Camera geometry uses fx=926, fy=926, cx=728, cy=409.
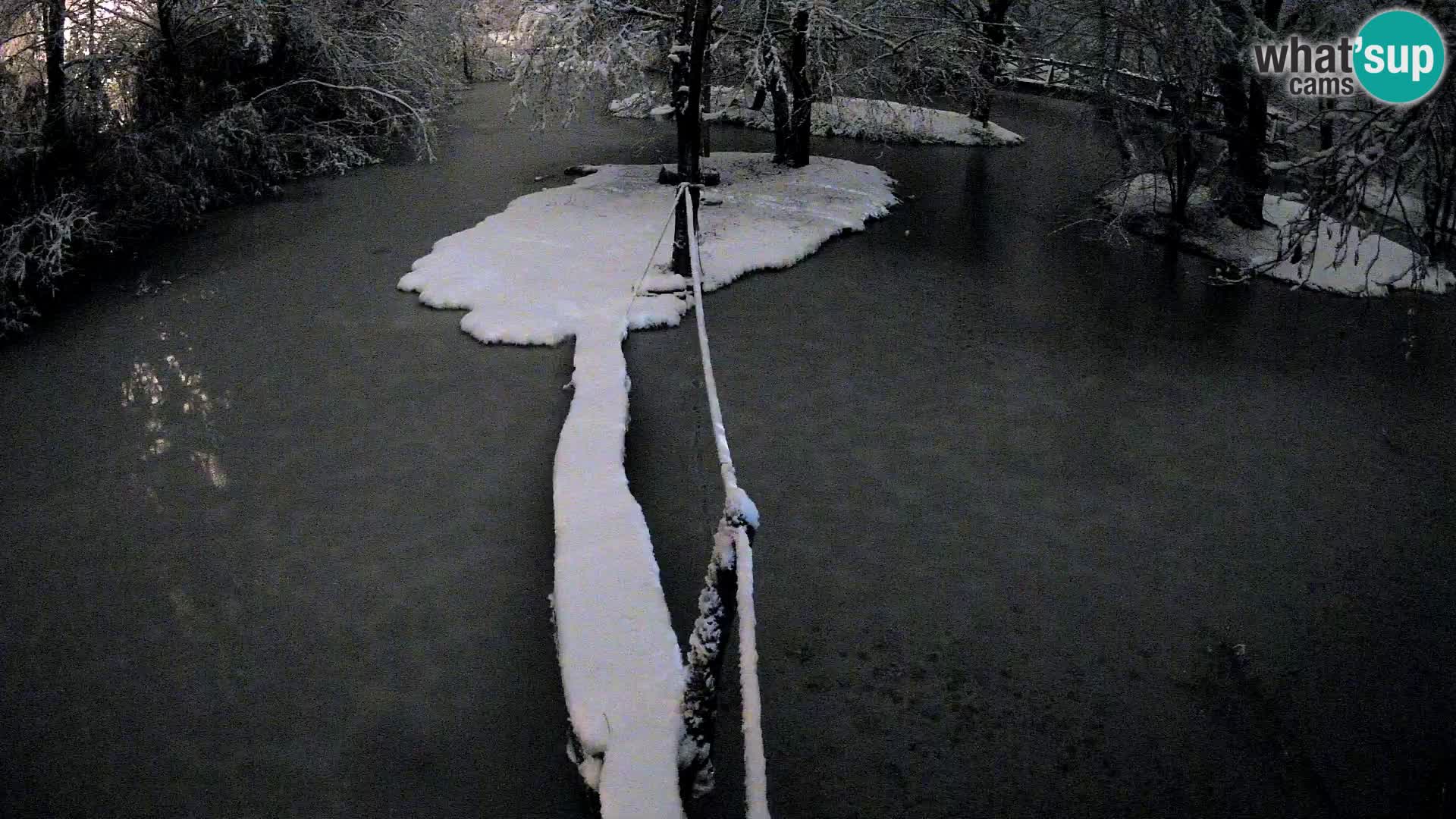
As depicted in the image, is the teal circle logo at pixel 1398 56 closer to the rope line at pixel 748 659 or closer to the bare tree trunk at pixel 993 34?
the rope line at pixel 748 659

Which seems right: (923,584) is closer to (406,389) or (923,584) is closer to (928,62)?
(406,389)

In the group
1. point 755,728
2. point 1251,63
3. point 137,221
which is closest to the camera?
point 755,728

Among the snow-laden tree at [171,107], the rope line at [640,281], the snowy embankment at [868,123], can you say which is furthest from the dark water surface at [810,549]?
the snowy embankment at [868,123]

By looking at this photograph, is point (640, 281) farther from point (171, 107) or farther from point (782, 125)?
point (171, 107)

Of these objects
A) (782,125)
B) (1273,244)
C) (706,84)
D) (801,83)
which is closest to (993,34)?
(782,125)

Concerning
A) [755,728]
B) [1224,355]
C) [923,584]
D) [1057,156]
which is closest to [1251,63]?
[1224,355]

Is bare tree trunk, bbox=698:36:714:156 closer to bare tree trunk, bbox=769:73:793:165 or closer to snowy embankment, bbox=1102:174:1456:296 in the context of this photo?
bare tree trunk, bbox=769:73:793:165

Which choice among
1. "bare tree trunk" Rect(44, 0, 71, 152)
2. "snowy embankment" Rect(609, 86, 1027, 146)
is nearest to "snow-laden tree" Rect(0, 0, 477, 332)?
"bare tree trunk" Rect(44, 0, 71, 152)
